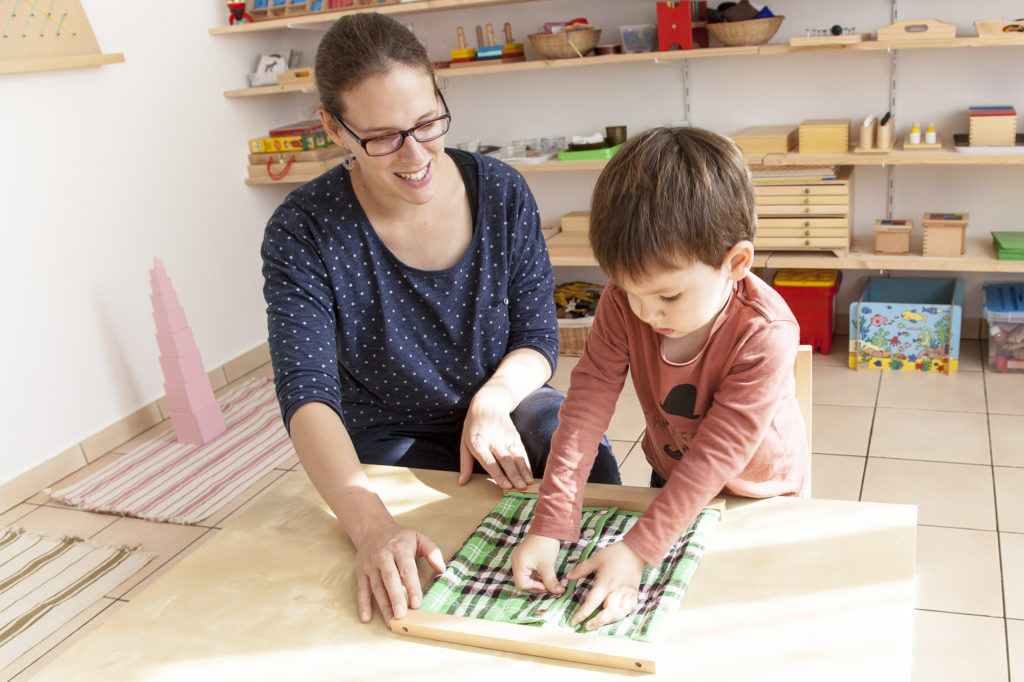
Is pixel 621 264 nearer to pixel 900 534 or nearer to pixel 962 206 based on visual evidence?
pixel 900 534

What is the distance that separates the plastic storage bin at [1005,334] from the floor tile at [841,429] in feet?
1.84

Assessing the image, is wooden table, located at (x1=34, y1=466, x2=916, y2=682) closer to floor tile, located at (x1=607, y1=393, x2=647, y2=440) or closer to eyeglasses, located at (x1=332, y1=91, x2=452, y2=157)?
eyeglasses, located at (x1=332, y1=91, x2=452, y2=157)

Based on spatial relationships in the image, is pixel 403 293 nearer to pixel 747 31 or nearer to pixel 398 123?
pixel 398 123

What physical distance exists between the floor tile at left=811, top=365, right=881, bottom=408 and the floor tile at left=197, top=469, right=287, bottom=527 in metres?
1.73

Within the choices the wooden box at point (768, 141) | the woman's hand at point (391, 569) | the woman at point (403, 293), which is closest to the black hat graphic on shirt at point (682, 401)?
the woman at point (403, 293)

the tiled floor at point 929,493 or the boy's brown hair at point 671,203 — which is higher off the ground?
the boy's brown hair at point 671,203

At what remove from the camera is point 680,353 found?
3.66 feet

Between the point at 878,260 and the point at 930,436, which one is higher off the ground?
the point at 878,260

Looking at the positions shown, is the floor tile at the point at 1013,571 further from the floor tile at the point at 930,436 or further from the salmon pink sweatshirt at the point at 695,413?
the salmon pink sweatshirt at the point at 695,413

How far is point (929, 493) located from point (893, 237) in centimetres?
107

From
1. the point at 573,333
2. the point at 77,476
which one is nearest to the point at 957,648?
the point at 573,333

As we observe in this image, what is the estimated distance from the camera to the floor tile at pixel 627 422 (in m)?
2.69

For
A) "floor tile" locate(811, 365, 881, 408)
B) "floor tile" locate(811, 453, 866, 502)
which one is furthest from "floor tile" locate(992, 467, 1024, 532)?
"floor tile" locate(811, 365, 881, 408)

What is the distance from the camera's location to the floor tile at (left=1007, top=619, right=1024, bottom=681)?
1.60 metres
